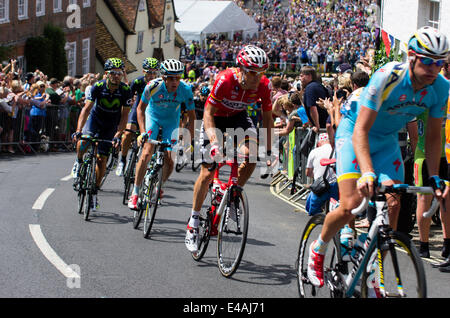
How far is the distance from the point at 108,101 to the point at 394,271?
24.2 ft

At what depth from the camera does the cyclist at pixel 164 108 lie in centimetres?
1050

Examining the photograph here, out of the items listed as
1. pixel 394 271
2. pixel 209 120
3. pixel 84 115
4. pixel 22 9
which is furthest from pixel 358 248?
pixel 22 9

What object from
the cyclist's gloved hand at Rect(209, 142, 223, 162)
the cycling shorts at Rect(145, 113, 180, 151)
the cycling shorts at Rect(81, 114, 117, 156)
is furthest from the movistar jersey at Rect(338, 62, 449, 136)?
the cycling shorts at Rect(81, 114, 117, 156)

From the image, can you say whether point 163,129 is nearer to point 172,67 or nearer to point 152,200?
point 172,67

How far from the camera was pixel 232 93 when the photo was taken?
792 cm

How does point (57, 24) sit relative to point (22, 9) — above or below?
below

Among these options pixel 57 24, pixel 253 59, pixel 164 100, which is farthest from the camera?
pixel 57 24

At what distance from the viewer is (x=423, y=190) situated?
5180 millimetres

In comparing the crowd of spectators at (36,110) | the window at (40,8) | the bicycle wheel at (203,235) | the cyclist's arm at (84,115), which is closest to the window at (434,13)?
the crowd of spectators at (36,110)

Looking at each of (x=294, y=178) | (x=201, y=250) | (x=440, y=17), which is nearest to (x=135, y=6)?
(x=440, y=17)

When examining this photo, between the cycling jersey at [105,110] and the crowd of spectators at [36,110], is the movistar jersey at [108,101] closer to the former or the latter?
the cycling jersey at [105,110]

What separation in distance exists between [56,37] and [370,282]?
119 feet

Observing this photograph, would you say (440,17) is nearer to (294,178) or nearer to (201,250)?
(294,178)
